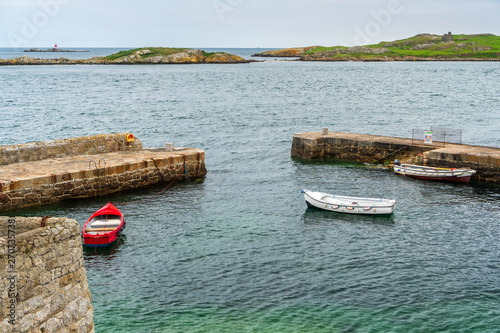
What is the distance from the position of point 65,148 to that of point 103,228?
11.5 metres

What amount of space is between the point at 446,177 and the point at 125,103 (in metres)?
61.0

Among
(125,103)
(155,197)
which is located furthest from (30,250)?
(125,103)

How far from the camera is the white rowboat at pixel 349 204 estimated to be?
2612 centimetres

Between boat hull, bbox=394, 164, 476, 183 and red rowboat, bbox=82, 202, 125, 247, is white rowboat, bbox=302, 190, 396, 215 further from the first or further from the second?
red rowboat, bbox=82, 202, 125, 247

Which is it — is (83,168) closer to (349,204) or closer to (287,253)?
(287,253)

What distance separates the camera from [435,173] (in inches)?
1273

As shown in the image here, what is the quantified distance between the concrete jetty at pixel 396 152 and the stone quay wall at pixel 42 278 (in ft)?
93.2

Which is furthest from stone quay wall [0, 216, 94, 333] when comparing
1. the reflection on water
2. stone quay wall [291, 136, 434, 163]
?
stone quay wall [291, 136, 434, 163]

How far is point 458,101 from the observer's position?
8000 centimetres

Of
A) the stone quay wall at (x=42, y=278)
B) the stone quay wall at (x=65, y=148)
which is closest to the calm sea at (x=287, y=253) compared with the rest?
the stone quay wall at (x=65, y=148)

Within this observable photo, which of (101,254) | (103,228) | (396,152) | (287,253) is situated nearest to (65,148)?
(103,228)

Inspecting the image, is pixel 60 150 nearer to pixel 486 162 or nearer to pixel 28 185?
pixel 28 185

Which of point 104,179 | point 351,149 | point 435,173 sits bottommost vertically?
point 435,173

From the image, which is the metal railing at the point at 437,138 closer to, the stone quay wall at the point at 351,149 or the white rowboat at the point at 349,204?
the stone quay wall at the point at 351,149
